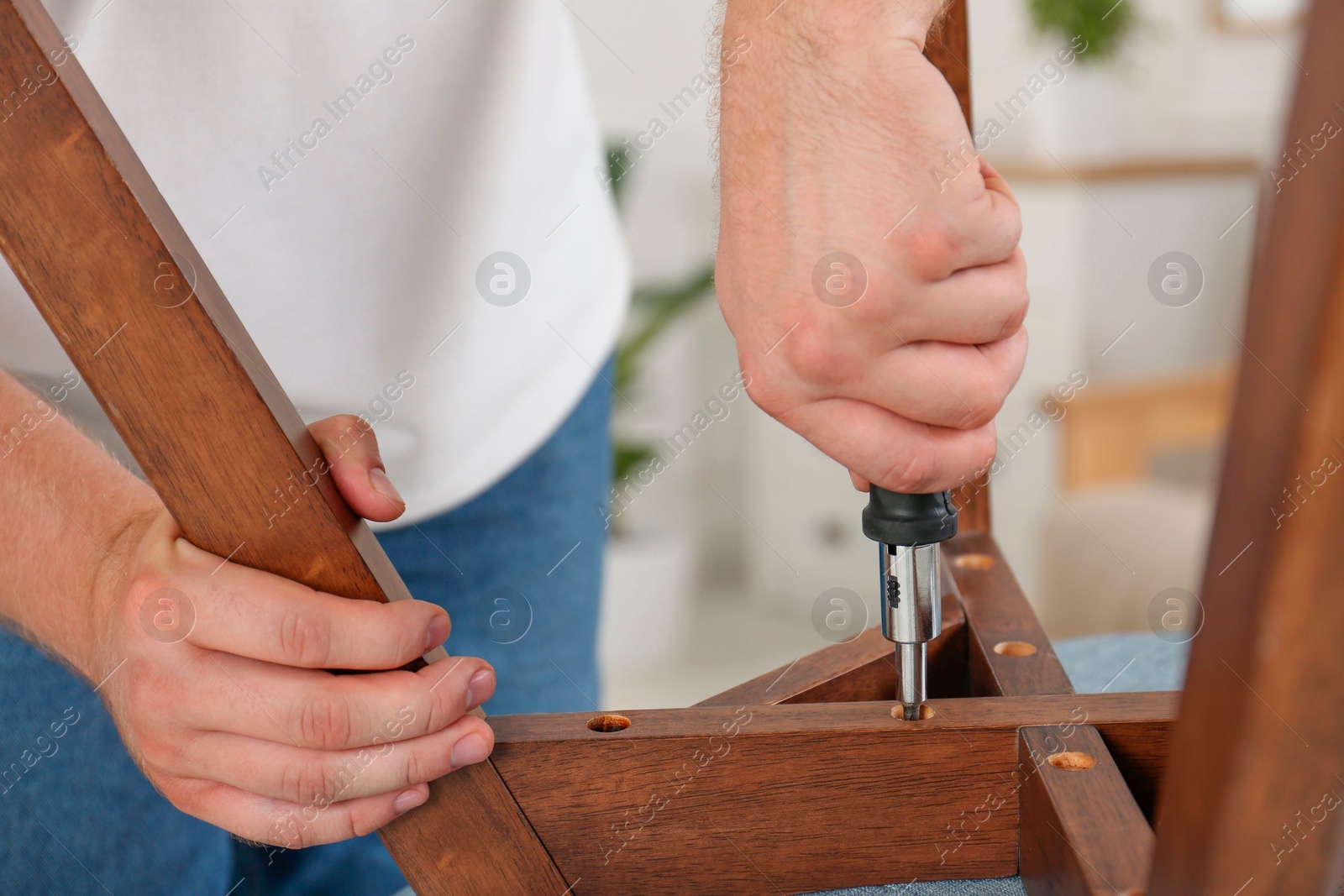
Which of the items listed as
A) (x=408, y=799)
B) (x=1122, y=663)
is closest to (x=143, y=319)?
(x=408, y=799)

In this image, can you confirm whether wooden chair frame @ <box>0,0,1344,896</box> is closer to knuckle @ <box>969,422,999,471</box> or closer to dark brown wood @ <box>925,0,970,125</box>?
knuckle @ <box>969,422,999,471</box>

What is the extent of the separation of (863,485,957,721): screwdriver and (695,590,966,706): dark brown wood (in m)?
0.07

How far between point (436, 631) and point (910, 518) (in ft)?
0.68

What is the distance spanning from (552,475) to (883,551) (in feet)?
1.53

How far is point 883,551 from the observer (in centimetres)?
48

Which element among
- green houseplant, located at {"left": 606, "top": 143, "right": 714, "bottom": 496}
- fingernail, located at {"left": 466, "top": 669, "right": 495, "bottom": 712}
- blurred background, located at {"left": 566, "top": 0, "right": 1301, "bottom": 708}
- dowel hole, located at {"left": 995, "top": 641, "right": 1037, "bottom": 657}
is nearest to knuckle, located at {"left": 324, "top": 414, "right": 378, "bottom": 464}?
fingernail, located at {"left": 466, "top": 669, "right": 495, "bottom": 712}

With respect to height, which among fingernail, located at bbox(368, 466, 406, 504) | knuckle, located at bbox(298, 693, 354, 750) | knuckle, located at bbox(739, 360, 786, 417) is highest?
fingernail, located at bbox(368, 466, 406, 504)

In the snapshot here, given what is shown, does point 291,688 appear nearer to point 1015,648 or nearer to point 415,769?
point 415,769

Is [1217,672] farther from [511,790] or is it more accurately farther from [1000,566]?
[1000,566]

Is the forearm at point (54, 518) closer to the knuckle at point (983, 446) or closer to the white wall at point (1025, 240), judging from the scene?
the knuckle at point (983, 446)

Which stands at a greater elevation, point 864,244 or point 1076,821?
point 864,244

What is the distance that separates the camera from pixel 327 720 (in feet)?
1.43

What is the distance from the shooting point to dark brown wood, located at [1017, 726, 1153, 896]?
1.16 ft

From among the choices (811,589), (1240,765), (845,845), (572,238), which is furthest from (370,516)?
(811,589)
